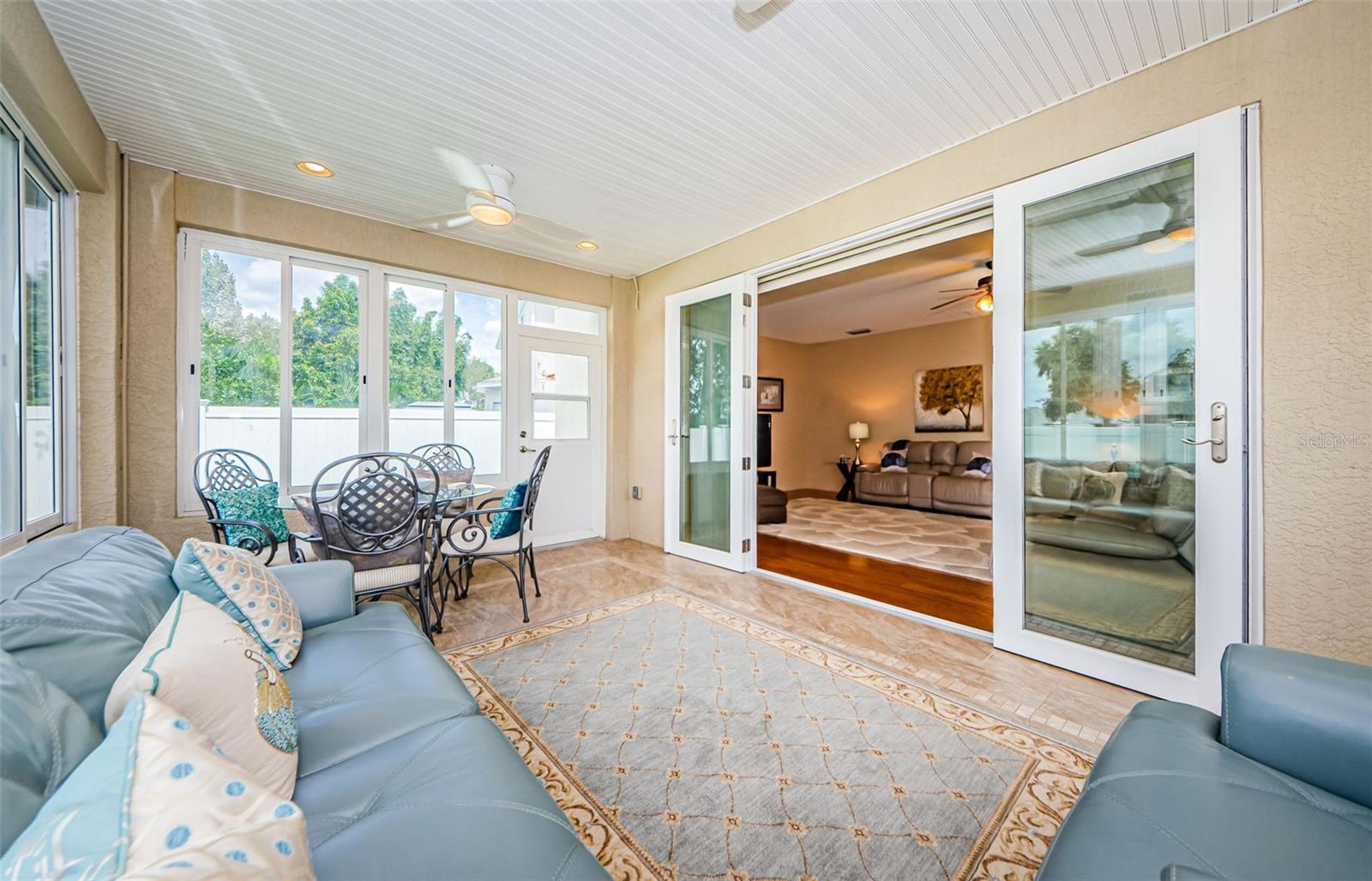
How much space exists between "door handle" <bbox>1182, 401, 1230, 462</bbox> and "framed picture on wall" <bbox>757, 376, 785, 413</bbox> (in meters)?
6.27

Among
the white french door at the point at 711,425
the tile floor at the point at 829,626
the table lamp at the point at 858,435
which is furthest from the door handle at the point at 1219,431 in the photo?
the table lamp at the point at 858,435

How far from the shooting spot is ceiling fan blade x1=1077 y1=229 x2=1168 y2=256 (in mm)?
2217

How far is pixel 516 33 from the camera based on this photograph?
2.06 m

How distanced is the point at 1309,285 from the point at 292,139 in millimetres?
→ 4690

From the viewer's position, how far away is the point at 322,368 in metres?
3.71

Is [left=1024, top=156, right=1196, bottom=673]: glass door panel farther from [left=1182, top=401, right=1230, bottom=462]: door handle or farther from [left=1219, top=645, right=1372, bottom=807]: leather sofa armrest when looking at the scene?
[left=1219, top=645, right=1372, bottom=807]: leather sofa armrest

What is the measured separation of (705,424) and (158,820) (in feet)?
13.2

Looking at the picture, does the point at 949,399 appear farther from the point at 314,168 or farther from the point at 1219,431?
the point at 314,168

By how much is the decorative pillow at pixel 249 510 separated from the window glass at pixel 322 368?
62 cm

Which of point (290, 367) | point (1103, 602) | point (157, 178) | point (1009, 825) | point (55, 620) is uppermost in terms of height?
point (157, 178)

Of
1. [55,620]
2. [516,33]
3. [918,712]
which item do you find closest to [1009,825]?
[918,712]

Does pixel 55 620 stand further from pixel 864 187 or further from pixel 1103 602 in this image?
pixel 864 187

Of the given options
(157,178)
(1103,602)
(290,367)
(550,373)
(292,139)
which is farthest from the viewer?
(550,373)

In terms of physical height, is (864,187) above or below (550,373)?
above
